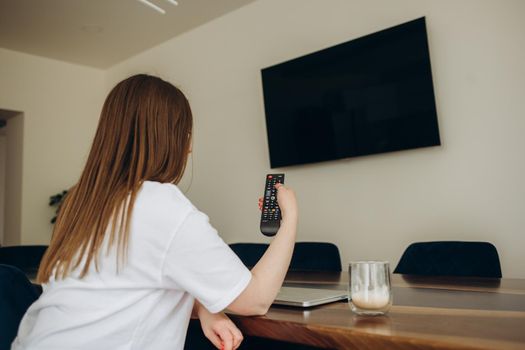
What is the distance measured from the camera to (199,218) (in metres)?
0.90

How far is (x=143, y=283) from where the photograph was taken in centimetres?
89

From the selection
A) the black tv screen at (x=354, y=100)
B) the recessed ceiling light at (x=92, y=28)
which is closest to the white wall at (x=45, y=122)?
the recessed ceiling light at (x=92, y=28)

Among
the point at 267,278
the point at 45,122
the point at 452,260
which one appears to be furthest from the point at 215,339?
the point at 45,122

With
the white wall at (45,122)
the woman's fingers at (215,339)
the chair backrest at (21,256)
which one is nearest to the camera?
the woman's fingers at (215,339)

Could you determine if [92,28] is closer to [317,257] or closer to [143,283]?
[317,257]

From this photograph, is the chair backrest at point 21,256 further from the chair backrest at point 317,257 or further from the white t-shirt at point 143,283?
the white t-shirt at point 143,283

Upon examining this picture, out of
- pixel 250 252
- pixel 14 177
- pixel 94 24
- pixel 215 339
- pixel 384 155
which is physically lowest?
pixel 215 339

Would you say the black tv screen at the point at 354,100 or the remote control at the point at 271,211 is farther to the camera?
the black tv screen at the point at 354,100

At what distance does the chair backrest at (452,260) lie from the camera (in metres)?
1.77

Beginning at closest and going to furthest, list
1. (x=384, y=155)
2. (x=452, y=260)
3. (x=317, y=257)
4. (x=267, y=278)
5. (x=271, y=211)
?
(x=267, y=278), (x=271, y=211), (x=452, y=260), (x=317, y=257), (x=384, y=155)

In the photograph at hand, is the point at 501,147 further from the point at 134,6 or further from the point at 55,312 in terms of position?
the point at 134,6

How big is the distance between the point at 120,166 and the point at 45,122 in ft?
13.5

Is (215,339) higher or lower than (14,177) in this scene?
lower

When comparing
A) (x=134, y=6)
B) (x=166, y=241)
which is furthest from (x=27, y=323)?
(x=134, y=6)
